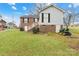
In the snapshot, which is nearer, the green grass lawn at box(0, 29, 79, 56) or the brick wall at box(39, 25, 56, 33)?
the green grass lawn at box(0, 29, 79, 56)

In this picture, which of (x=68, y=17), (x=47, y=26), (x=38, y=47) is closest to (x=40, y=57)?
(x=38, y=47)

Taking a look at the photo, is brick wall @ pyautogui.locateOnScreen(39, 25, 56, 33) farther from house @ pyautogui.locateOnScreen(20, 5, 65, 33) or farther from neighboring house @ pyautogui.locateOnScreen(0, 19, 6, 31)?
neighboring house @ pyautogui.locateOnScreen(0, 19, 6, 31)

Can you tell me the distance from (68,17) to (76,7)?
0.56ft

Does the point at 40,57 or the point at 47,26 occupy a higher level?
the point at 47,26

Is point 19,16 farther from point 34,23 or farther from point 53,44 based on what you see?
point 53,44

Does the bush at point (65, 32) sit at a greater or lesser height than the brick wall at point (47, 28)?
lesser

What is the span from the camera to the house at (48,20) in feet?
11.8

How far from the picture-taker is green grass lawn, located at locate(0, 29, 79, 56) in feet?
11.5

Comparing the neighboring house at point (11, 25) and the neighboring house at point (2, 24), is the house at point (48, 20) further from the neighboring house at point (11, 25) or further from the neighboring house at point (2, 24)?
the neighboring house at point (2, 24)

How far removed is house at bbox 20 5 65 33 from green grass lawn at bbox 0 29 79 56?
10cm

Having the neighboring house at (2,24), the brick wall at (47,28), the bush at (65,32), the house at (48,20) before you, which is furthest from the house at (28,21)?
the bush at (65,32)

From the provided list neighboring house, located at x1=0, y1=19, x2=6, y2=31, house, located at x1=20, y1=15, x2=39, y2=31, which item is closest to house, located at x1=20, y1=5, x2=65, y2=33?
house, located at x1=20, y1=15, x2=39, y2=31

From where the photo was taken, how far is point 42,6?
3555 millimetres

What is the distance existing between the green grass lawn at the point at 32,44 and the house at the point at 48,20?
0.10 metres
